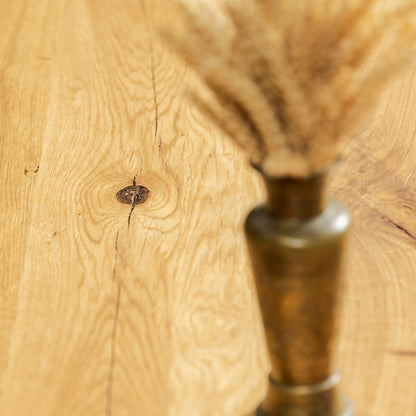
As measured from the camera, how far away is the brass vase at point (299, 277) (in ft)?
2.70

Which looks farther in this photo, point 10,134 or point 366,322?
point 10,134

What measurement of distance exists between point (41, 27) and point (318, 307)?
1526 mm

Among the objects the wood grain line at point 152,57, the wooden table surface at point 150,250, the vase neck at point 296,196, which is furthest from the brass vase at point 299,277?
the wood grain line at point 152,57

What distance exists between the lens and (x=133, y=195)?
1472 millimetres

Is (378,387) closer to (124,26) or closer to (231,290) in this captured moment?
(231,290)

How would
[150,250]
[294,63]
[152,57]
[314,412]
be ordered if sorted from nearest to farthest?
[294,63]
[314,412]
[150,250]
[152,57]

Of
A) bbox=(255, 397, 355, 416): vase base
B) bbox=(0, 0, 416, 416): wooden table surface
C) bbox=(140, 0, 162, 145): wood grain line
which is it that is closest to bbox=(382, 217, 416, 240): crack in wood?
bbox=(0, 0, 416, 416): wooden table surface

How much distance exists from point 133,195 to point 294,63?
76cm

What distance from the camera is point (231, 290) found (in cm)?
122

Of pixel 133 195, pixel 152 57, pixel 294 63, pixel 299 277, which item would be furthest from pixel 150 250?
pixel 152 57

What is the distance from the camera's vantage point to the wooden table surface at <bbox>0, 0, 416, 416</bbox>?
1062 mm

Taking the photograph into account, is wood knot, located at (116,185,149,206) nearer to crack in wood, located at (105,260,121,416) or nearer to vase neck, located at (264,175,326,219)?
crack in wood, located at (105,260,121,416)

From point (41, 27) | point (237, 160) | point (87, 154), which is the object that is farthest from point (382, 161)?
point (41, 27)

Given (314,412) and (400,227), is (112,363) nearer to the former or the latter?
(314,412)
